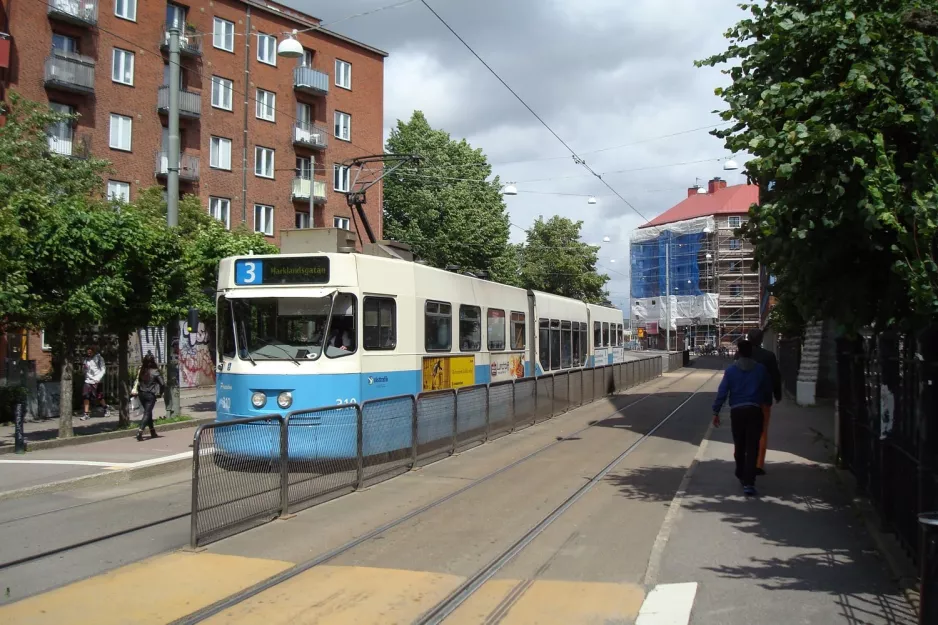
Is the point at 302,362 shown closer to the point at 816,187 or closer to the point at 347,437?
the point at 347,437

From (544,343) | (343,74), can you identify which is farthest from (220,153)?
(544,343)

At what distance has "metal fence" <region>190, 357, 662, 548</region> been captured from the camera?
7.86 m

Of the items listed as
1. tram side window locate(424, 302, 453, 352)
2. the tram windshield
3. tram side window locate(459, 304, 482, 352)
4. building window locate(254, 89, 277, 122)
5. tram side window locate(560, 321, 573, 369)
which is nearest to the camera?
the tram windshield

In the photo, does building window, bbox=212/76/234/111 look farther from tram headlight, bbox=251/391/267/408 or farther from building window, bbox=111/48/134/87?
tram headlight, bbox=251/391/267/408

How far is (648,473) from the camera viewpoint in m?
11.8

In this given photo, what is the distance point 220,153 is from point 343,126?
8010mm

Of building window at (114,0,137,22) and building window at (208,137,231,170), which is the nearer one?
building window at (114,0,137,22)

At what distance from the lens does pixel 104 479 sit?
11.5 meters

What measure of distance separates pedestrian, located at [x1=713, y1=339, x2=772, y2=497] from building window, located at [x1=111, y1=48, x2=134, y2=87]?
30435 millimetres

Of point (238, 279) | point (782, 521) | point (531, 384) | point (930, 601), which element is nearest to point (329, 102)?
point (531, 384)

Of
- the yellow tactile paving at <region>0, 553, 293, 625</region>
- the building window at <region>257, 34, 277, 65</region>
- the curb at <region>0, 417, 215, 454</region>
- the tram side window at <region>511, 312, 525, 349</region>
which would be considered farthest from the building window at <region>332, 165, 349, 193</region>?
the yellow tactile paving at <region>0, 553, 293, 625</region>

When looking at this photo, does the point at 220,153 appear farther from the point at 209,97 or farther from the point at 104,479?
the point at 104,479

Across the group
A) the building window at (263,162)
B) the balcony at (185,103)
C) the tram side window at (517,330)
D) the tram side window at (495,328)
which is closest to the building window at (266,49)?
the building window at (263,162)

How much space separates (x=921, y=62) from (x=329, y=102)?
37.8m
